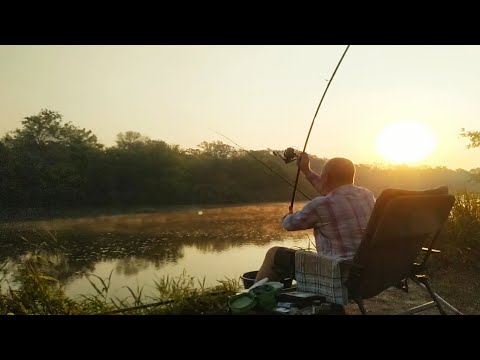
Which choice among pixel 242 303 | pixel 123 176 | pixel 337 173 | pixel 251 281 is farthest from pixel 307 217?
pixel 123 176

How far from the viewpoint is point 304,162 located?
315 cm

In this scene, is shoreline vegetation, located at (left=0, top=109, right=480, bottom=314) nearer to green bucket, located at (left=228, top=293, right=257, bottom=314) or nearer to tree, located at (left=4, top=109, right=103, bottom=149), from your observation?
tree, located at (left=4, top=109, right=103, bottom=149)

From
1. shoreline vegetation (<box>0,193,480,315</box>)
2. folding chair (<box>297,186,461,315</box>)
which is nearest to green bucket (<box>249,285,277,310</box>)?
folding chair (<box>297,186,461,315</box>)

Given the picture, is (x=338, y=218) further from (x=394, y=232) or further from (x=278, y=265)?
(x=278, y=265)

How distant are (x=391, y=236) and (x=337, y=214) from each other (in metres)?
0.31

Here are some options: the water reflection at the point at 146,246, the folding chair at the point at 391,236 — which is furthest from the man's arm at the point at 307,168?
the water reflection at the point at 146,246

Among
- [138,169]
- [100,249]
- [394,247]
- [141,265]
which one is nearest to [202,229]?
[100,249]

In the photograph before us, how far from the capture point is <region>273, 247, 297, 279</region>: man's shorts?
2.87m

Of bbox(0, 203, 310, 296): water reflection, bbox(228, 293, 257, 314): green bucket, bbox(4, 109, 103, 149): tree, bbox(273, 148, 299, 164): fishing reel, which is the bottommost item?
bbox(0, 203, 310, 296): water reflection

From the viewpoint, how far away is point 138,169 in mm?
33344

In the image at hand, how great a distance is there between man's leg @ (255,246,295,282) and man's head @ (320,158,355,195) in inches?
18.6

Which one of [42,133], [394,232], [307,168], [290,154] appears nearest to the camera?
[394,232]
